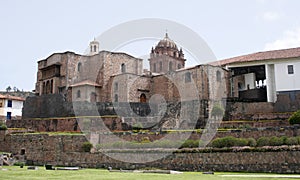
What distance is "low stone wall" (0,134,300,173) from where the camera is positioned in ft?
55.3

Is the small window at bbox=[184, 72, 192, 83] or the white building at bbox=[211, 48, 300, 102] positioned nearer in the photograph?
the white building at bbox=[211, 48, 300, 102]

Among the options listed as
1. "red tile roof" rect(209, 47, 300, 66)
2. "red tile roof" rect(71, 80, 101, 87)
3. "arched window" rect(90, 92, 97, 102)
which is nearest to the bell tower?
"red tile roof" rect(71, 80, 101, 87)

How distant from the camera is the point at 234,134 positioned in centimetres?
2156

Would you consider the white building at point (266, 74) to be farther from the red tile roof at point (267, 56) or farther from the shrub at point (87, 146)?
the shrub at point (87, 146)

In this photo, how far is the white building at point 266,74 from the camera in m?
32.4

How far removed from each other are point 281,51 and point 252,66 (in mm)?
3149

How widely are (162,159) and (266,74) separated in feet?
59.7

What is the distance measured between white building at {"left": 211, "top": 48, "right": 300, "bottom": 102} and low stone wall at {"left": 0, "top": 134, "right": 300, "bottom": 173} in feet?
54.0

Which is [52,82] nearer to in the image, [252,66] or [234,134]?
[252,66]

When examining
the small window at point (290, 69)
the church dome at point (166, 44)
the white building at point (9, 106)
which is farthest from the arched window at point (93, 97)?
the small window at point (290, 69)

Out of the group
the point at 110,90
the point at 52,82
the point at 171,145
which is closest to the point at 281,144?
the point at 171,145

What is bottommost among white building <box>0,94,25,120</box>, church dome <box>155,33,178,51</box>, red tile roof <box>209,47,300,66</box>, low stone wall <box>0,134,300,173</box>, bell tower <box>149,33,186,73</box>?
low stone wall <box>0,134,300,173</box>

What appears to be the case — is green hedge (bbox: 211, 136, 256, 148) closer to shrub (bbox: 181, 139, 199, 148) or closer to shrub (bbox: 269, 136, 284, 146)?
shrub (bbox: 269, 136, 284, 146)

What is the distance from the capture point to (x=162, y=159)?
2022 cm
